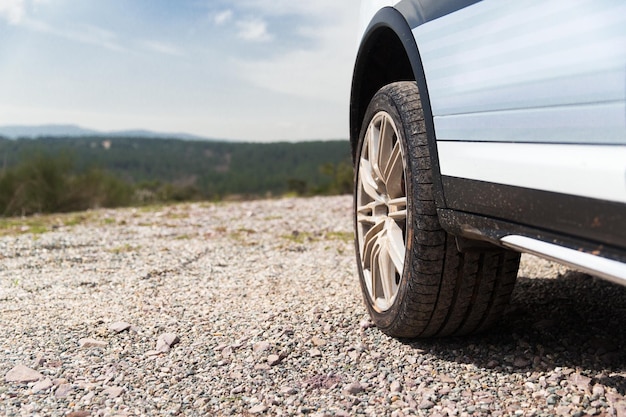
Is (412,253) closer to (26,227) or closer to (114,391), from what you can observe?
(114,391)

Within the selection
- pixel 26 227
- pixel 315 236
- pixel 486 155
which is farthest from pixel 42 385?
pixel 26 227

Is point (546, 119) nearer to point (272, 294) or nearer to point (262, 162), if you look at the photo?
point (272, 294)

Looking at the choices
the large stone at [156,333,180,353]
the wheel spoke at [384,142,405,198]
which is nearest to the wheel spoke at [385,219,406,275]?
the wheel spoke at [384,142,405,198]

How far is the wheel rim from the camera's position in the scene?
2451 mm

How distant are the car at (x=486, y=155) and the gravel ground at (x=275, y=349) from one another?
8.6 inches

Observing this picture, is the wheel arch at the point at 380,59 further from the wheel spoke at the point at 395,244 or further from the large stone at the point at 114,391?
the large stone at the point at 114,391

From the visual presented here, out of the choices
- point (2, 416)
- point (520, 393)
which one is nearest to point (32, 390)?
point (2, 416)

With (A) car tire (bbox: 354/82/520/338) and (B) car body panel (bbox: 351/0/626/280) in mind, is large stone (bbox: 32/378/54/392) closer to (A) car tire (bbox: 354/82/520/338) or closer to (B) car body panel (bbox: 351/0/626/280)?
(A) car tire (bbox: 354/82/520/338)

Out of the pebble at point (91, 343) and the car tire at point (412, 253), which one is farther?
the pebble at point (91, 343)

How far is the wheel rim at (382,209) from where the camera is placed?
245 centimetres

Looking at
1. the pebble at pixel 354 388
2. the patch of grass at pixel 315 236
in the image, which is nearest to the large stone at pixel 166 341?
the pebble at pixel 354 388

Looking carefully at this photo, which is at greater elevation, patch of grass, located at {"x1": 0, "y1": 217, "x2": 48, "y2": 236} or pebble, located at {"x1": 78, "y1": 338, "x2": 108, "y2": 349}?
pebble, located at {"x1": 78, "y1": 338, "x2": 108, "y2": 349}

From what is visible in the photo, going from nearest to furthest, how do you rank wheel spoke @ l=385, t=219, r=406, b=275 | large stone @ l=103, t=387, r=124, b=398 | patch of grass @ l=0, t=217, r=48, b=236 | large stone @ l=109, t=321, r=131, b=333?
large stone @ l=103, t=387, r=124, b=398 → wheel spoke @ l=385, t=219, r=406, b=275 → large stone @ l=109, t=321, r=131, b=333 → patch of grass @ l=0, t=217, r=48, b=236

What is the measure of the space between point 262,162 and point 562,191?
7293 cm
